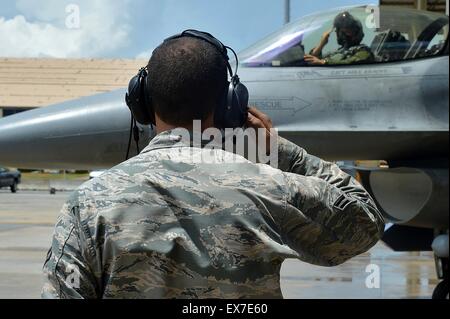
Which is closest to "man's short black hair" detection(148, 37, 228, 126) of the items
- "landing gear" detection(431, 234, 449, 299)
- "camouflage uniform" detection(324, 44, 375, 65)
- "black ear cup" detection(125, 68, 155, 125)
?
Answer: "black ear cup" detection(125, 68, 155, 125)

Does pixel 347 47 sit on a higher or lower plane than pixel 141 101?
higher

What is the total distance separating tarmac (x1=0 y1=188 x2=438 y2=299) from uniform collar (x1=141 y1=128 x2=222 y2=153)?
20.1 ft

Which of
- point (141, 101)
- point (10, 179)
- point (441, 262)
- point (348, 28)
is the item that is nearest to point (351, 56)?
point (348, 28)

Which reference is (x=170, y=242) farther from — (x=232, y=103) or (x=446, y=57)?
(x=446, y=57)

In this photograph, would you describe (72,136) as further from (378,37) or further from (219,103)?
(219,103)

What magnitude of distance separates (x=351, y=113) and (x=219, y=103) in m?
4.96

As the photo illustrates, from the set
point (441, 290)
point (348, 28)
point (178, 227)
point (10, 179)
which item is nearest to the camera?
point (178, 227)

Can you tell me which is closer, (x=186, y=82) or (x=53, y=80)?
(x=186, y=82)

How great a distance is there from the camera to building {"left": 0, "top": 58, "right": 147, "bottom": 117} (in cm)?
840

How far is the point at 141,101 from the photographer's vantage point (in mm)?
2174

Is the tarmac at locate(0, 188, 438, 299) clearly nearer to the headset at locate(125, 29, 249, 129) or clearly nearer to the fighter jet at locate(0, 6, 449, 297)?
the fighter jet at locate(0, 6, 449, 297)

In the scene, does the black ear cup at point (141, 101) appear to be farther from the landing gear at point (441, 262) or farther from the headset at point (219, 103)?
the landing gear at point (441, 262)

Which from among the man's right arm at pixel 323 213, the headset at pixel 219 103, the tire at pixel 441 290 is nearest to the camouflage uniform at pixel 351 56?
the tire at pixel 441 290

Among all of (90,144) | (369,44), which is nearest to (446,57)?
(369,44)
